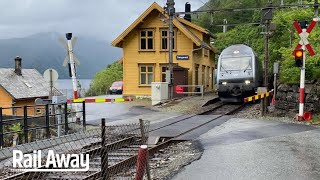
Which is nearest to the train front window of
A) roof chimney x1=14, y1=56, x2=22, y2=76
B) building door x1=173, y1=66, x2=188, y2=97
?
building door x1=173, y1=66, x2=188, y2=97

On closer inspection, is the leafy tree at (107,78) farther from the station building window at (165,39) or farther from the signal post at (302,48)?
the signal post at (302,48)

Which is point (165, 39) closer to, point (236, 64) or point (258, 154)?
point (236, 64)

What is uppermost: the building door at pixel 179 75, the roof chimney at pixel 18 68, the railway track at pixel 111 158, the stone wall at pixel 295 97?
the roof chimney at pixel 18 68

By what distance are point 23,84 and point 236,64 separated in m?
32.5

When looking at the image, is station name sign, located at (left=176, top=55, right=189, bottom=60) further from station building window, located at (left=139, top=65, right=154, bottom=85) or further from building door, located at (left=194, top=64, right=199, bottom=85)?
building door, located at (left=194, top=64, right=199, bottom=85)

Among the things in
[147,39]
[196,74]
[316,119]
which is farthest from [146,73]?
[316,119]

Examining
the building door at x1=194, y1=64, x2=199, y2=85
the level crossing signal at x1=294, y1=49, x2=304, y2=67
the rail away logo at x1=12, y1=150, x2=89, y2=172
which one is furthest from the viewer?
the building door at x1=194, y1=64, x2=199, y2=85

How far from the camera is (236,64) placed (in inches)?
977

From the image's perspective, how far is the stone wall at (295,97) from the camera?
54.1ft

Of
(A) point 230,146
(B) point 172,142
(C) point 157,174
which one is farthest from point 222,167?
(B) point 172,142

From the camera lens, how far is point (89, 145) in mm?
11336

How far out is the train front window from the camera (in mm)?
24516

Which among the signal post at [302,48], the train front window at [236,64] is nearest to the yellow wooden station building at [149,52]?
the train front window at [236,64]

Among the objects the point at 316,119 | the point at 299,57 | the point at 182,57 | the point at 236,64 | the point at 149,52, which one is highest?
the point at 149,52
